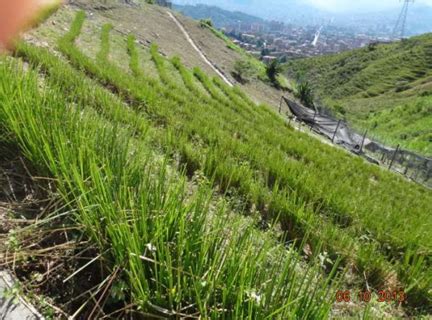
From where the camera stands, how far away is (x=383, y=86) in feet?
199

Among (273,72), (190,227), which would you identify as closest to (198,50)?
(273,72)

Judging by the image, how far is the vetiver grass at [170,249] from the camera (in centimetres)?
160

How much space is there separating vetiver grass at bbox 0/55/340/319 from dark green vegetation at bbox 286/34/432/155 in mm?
29850

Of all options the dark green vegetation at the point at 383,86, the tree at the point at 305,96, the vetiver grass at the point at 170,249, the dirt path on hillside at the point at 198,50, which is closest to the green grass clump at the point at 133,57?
the dirt path on hillside at the point at 198,50

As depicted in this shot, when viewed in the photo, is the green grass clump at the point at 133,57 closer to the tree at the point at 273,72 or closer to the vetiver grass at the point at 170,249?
the vetiver grass at the point at 170,249

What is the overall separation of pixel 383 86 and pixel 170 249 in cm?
6655

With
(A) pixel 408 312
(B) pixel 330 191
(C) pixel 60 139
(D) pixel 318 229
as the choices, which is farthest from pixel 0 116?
(B) pixel 330 191

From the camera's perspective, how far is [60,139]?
2287 millimetres

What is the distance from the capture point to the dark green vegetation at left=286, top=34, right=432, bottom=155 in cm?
3662

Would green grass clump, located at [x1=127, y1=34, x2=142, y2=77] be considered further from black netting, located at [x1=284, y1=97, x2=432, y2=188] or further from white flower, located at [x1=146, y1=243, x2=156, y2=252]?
white flower, located at [x1=146, y1=243, x2=156, y2=252]

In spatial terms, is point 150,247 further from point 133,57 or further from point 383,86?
point 383,86

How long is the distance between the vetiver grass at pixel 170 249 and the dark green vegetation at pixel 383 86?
29850 millimetres
